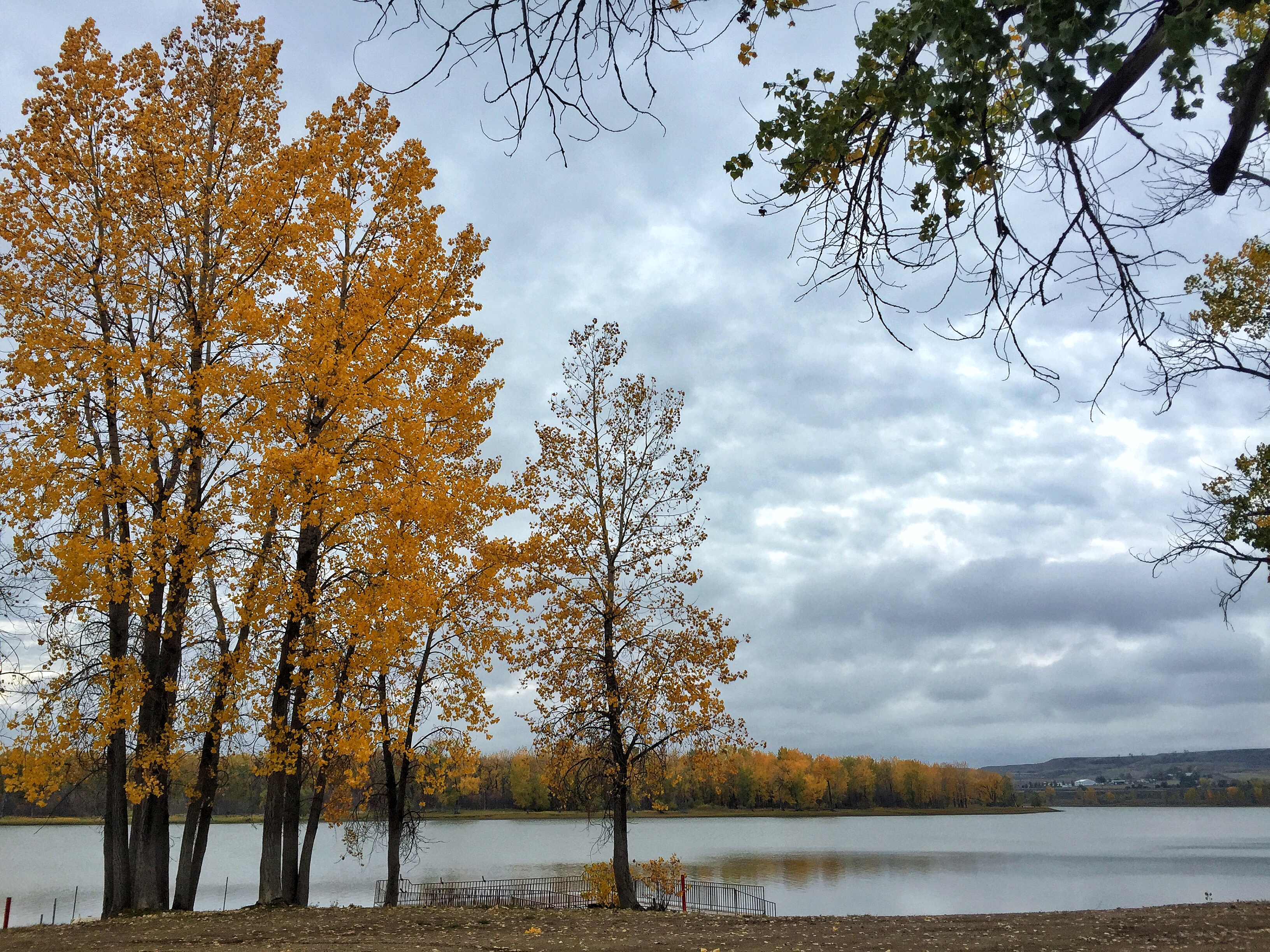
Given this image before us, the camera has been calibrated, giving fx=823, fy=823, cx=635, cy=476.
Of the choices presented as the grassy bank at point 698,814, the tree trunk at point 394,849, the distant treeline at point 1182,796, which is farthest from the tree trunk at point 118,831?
the distant treeline at point 1182,796

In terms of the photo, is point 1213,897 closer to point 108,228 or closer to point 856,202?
point 856,202

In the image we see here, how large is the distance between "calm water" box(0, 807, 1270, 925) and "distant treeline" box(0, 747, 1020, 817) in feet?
8.86

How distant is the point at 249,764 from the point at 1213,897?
101ft

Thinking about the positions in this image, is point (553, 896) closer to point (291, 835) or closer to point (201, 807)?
point (291, 835)

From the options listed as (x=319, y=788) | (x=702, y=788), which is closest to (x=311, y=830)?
(x=319, y=788)

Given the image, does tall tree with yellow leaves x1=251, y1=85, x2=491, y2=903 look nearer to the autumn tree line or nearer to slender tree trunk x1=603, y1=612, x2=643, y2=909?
the autumn tree line

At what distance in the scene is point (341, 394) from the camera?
384 inches

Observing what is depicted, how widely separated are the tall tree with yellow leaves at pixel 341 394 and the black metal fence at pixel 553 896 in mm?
8488

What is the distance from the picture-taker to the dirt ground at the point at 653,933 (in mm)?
8102

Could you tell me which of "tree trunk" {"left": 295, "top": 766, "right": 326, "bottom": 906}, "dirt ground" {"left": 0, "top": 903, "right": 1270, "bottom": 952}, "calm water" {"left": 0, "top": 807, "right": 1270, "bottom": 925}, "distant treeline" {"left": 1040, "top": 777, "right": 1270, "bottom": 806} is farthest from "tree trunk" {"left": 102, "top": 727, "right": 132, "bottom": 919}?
"distant treeline" {"left": 1040, "top": 777, "right": 1270, "bottom": 806}

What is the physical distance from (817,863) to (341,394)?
1721 inches

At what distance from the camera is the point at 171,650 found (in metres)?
11.0

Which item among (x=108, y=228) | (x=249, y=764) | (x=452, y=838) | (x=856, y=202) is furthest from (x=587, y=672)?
(x=452, y=838)

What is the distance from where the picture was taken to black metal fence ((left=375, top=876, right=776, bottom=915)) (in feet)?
62.6
